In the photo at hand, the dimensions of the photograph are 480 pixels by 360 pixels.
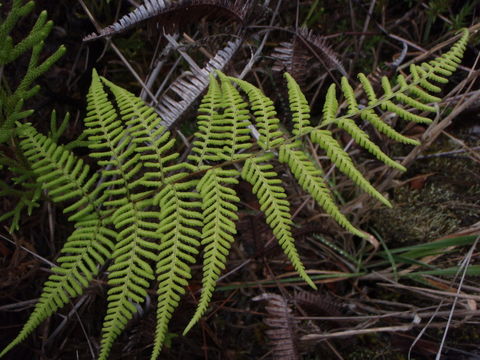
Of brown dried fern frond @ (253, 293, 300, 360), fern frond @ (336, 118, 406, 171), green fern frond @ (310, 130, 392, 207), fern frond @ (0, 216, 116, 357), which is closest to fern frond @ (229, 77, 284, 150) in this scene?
green fern frond @ (310, 130, 392, 207)

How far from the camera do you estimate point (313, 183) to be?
147 centimetres

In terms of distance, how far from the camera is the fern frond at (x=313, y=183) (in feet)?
4.65

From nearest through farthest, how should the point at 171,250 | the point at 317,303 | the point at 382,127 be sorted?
the point at 171,250, the point at 382,127, the point at 317,303

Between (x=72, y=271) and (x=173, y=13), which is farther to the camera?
(x=173, y=13)

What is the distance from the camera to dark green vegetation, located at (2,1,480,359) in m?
1.61

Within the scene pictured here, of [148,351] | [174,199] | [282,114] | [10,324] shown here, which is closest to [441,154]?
[282,114]

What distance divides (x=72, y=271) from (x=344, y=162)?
3.68 ft

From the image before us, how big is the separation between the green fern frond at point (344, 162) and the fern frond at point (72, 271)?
3.03ft

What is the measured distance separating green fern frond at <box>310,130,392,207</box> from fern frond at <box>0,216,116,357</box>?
36.3 inches

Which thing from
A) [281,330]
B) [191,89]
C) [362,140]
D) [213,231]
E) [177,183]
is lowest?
[281,330]

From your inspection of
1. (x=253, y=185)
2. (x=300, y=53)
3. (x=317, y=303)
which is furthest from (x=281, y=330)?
(x=300, y=53)

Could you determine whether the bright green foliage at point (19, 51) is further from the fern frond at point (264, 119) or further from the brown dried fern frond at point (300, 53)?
the brown dried fern frond at point (300, 53)

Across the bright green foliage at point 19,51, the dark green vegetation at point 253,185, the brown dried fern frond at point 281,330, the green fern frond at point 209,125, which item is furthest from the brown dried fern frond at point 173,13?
the brown dried fern frond at point 281,330

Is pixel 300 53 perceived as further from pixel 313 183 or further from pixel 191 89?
pixel 313 183
